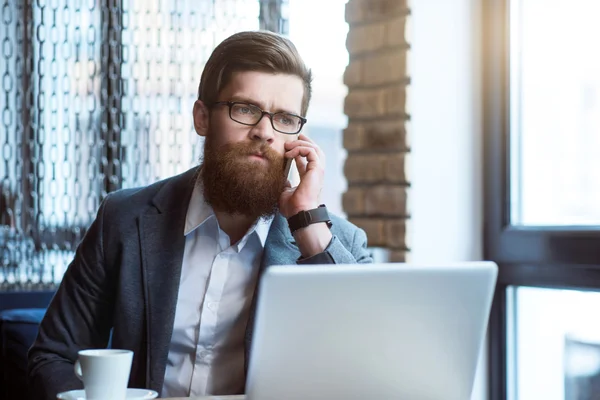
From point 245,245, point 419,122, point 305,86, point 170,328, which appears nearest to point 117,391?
point 170,328

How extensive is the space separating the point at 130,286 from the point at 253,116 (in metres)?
0.46

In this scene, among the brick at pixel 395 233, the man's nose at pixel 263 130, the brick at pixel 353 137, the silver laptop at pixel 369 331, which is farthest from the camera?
the brick at pixel 353 137

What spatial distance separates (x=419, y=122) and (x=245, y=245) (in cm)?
87

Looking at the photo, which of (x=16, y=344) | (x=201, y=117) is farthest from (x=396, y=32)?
(x=16, y=344)

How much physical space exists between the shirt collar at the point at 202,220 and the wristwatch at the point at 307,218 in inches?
3.9

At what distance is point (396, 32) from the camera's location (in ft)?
8.07

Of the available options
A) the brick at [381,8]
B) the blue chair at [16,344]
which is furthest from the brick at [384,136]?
the blue chair at [16,344]

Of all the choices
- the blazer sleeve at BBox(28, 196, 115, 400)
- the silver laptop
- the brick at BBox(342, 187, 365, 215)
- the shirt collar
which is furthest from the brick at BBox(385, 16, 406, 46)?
the silver laptop

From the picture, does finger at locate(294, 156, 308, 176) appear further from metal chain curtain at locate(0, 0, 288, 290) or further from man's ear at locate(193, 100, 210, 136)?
metal chain curtain at locate(0, 0, 288, 290)

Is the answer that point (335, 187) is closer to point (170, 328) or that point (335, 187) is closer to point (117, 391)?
point (170, 328)

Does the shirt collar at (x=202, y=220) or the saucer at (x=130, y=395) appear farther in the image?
the shirt collar at (x=202, y=220)

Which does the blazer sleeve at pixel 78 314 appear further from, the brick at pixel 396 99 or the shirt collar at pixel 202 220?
the brick at pixel 396 99

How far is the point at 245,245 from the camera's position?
1.83 m

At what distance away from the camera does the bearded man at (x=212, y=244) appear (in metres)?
1.72
